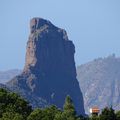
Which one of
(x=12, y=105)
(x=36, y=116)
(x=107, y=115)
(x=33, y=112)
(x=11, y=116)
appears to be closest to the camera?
(x=11, y=116)

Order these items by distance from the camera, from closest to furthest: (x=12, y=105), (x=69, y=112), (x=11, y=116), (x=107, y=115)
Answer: (x=11, y=116) < (x=107, y=115) < (x=69, y=112) < (x=12, y=105)

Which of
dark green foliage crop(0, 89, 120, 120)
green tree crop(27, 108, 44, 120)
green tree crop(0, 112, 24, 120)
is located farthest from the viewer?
green tree crop(27, 108, 44, 120)

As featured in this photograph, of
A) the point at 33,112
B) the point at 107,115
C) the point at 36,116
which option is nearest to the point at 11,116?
the point at 36,116

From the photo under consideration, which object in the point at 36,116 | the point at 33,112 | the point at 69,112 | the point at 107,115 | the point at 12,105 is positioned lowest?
the point at 107,115

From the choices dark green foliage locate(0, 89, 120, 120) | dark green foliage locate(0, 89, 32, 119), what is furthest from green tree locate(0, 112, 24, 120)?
dark green foliage locate(0, 89, 32, 119)

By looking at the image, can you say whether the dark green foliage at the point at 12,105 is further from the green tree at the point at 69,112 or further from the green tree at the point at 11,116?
the green tree at the point at 69,112

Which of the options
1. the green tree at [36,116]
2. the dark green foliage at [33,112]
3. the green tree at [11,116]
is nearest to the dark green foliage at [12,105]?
the dark green foliage at [33,112]

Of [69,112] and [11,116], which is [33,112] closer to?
[69,112]

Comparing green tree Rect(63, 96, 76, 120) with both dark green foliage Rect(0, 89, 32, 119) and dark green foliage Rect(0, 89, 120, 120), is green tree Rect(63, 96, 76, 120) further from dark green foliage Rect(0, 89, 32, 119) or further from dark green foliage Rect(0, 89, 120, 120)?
dark green foliage Rect(0, 89, 32, 119)

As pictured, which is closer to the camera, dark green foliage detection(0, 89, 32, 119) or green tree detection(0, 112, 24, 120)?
green tree detection(0, 112, 24, 120)

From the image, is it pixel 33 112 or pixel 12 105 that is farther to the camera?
pixel 12 105

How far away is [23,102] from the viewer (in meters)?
105

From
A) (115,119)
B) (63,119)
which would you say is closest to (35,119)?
(63,119)

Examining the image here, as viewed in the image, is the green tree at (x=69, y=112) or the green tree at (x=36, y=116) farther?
the green tree at (x=69, y=112)
